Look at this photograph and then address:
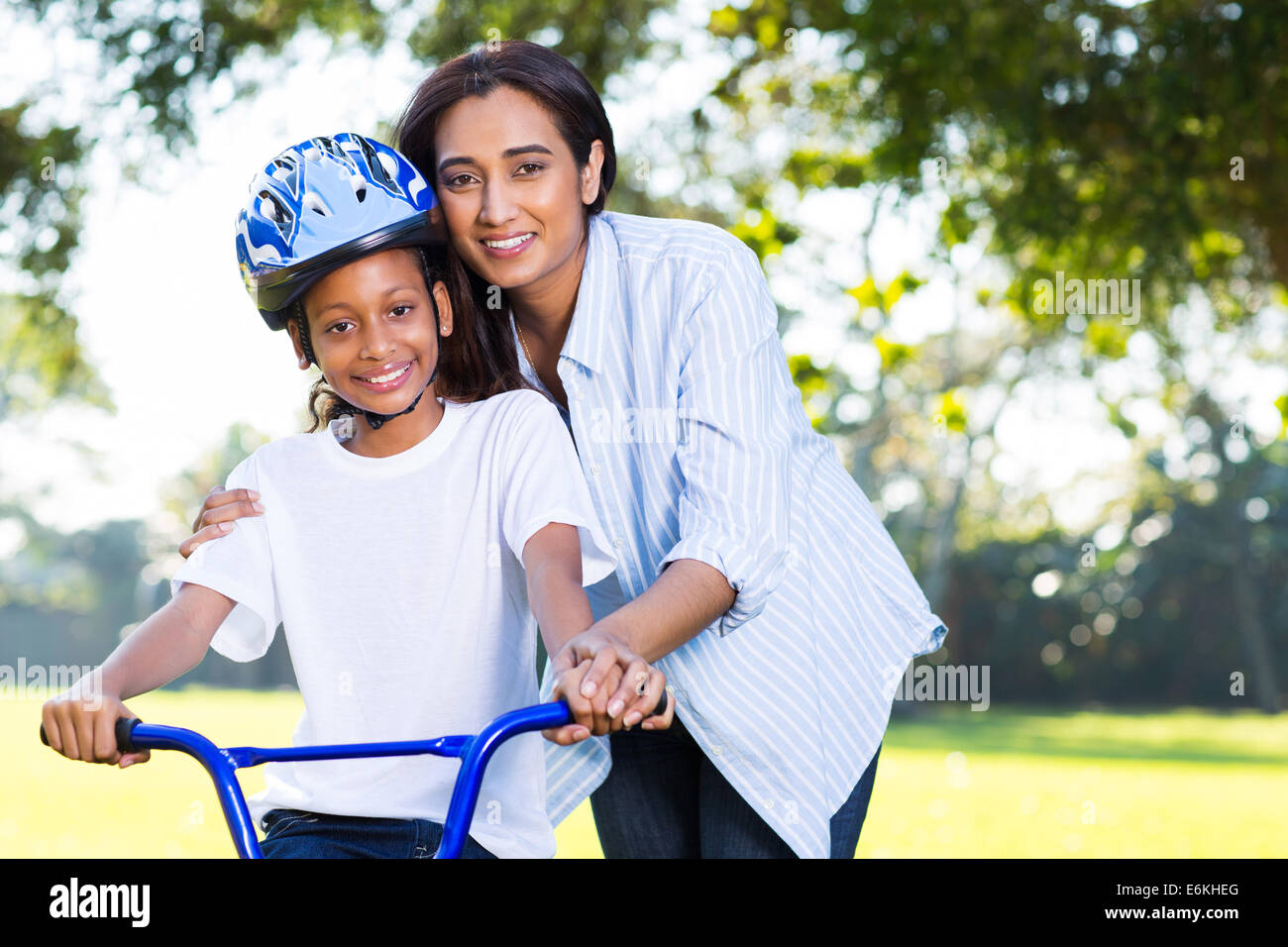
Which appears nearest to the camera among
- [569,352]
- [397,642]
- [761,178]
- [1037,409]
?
[397,642]

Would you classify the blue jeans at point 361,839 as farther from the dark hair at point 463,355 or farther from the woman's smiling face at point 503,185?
the woman's smiling face at point 503,185

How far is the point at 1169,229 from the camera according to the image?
344 inches

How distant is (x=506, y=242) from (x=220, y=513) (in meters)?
0.82

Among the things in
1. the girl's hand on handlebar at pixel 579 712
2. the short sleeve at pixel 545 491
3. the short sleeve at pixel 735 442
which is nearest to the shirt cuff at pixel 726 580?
the short sleeve at pixel 735 442

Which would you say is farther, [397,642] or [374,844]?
[397,642]

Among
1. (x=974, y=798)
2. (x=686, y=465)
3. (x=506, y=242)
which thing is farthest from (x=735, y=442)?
(x=974, y=798)

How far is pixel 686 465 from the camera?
261 centimetres

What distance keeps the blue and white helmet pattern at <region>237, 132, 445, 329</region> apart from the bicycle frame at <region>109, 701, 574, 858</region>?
0.94m

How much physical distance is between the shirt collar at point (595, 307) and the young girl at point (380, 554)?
15cm
